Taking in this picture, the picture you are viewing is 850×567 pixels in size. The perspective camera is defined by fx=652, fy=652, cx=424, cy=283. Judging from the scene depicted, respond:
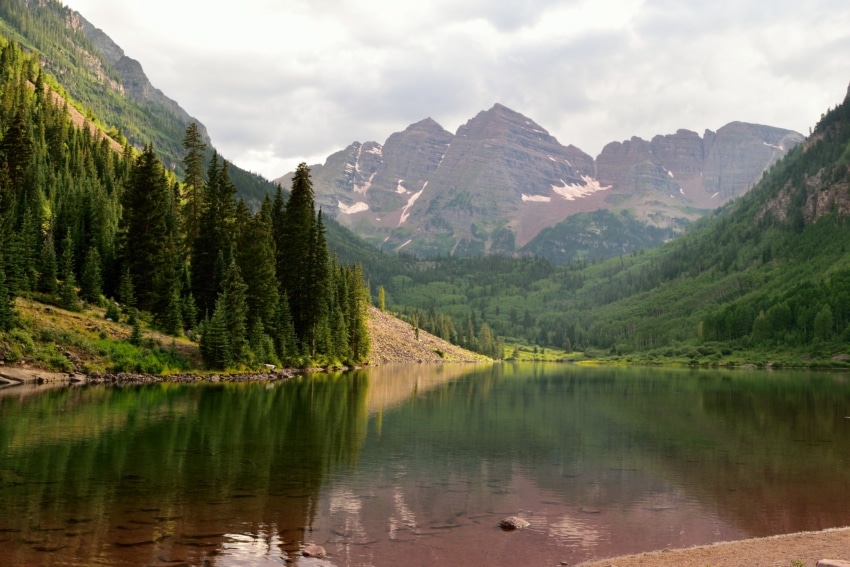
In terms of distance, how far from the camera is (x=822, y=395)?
3770 inches

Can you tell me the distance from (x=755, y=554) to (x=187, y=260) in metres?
105

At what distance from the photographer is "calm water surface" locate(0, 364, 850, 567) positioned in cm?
2267

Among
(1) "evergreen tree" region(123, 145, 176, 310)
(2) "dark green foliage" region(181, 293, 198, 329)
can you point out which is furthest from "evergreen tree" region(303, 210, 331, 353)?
(1) "evergreen tree" region(123, 145, 176, 310)

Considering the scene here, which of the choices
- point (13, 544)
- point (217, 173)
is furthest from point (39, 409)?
point (217, 173)

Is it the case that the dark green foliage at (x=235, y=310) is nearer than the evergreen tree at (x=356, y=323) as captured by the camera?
Yes

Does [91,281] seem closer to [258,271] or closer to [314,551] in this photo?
[258,271]

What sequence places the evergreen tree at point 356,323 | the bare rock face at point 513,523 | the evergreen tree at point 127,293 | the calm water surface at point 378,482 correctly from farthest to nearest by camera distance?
the evergreen tree at point 356,323 → the evergreen tree at point 127,293 → the bare rock face at point 513,523 → the calm water surface at point 378,482

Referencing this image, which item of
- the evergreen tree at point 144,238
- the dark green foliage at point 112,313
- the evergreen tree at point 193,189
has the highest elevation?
the evergreen tree at point 193,189

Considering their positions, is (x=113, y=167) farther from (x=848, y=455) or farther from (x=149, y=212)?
Answer: (x=848, y=455)

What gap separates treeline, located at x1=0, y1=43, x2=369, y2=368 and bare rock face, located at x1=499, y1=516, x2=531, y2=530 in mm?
66502

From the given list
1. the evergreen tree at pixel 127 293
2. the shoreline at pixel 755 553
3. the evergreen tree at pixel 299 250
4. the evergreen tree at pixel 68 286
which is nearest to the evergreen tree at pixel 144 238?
the evergreen tree at pixel 127 293

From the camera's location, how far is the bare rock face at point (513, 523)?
25.5 meters

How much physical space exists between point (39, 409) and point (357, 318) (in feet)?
331

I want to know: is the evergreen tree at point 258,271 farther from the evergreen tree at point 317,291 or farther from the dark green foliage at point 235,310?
the evergreen tree at point 317,291
